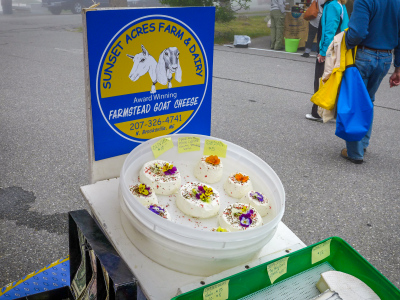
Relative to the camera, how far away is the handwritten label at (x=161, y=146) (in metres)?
1.47

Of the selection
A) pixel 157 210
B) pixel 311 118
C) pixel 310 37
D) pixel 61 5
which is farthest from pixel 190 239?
pixel 61 5

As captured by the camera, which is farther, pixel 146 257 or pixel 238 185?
pixel 238 185

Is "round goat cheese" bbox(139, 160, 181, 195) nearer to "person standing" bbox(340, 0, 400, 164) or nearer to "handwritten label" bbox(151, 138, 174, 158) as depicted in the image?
"handwritten label" bbox(151, 138, 174, 158)

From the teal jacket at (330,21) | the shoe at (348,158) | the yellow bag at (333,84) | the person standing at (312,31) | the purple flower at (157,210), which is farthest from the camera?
the person standing at (312,31)

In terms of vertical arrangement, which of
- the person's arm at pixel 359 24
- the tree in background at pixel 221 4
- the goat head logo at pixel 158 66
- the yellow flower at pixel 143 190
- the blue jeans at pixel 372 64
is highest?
the tree in background at pixel 221 4

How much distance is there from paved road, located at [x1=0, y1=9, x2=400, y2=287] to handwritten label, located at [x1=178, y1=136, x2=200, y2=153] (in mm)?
1365

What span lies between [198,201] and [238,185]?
7.3 inches

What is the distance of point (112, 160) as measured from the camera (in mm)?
1476

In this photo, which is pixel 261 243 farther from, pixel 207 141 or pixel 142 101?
pixel 142 101

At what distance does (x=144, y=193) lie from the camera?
4.34ft

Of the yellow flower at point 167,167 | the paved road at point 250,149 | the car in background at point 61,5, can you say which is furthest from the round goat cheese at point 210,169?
the car in background at point 61,5

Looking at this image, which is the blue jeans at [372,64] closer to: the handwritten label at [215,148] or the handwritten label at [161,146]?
the handwritten label at [215,148]

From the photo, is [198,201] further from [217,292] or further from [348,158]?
[348,158]

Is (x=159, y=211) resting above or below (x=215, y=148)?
below
